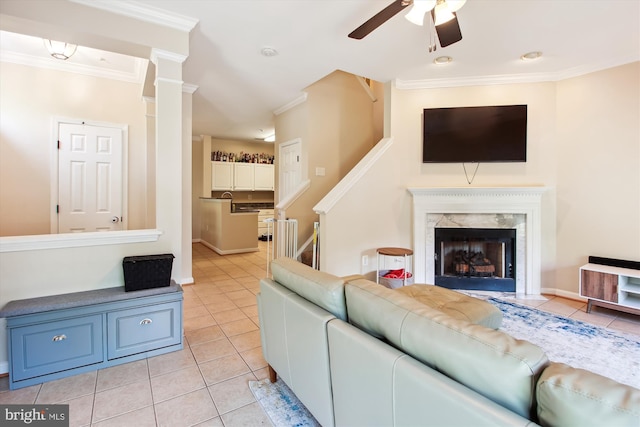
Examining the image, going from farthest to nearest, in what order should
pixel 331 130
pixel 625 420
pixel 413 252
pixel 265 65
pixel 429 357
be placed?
pixel 331 130 → pixel 413 252 → pixel 265 65 → pixel 429 357 → pixel 625 420

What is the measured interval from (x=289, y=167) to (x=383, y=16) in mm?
3456

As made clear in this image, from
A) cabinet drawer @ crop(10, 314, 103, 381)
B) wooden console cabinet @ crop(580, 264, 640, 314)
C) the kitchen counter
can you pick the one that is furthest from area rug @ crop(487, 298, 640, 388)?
the kitchen counter

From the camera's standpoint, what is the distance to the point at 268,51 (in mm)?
3389

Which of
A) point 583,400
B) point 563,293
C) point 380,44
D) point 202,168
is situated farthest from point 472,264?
point 202,168

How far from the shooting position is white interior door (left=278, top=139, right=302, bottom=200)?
5.07 metres

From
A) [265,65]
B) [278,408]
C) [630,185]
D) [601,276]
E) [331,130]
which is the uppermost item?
[265,65]

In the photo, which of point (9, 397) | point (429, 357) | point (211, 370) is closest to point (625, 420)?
point (429, 357)

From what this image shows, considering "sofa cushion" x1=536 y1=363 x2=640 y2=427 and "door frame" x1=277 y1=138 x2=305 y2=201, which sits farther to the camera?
"door frame" x1=277 y1=138 x2=305 y2=201

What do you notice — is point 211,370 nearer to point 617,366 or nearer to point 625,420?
point 625,420

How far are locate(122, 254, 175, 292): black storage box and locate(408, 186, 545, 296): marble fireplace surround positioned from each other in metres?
3.02

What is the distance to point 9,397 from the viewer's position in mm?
1925

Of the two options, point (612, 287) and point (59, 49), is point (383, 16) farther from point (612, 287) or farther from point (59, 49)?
point (59, 49)

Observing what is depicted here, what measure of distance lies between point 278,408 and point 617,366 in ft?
8.27

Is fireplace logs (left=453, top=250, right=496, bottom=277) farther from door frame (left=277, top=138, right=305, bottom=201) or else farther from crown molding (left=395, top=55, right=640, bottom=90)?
door frame (left=277, top=138, right=305, bottom=201)
